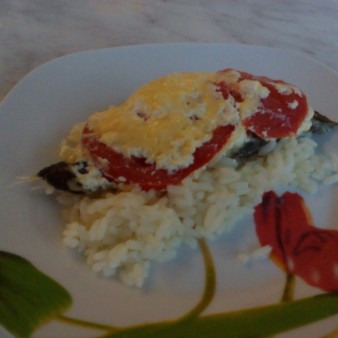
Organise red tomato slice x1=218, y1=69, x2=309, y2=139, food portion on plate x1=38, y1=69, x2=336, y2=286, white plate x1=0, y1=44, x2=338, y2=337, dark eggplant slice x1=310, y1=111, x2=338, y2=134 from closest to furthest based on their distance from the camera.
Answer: white plate x1=0, y1=44, x2=338, y2=337, food portion on plate x1=38, y1=69, x2=336, y2=286, red tomato slice x1=218, y1=69, x2=309, y2=139, dark eggplant slice x1=310, y1=111, x2=338, y2=134

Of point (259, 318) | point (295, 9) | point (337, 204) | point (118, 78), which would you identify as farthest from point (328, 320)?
point (295, 9)

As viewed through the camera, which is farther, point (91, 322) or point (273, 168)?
point (273, 168)

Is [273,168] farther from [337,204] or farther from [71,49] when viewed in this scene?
[71,49]

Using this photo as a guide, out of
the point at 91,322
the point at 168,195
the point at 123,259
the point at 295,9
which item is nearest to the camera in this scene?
the point at 91,322

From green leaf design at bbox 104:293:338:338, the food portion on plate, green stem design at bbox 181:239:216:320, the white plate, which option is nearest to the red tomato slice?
the food portion on plate

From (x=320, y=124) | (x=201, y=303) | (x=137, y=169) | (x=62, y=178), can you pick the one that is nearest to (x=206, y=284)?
(x=201, y=303)

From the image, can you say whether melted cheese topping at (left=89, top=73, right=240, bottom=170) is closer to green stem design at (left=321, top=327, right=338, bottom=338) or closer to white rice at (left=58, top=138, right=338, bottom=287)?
white rice at (left=58, top=138, right=338, bottom=287)

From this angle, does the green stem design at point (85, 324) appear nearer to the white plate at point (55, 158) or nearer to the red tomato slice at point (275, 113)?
the white plate at point (55, 158)
